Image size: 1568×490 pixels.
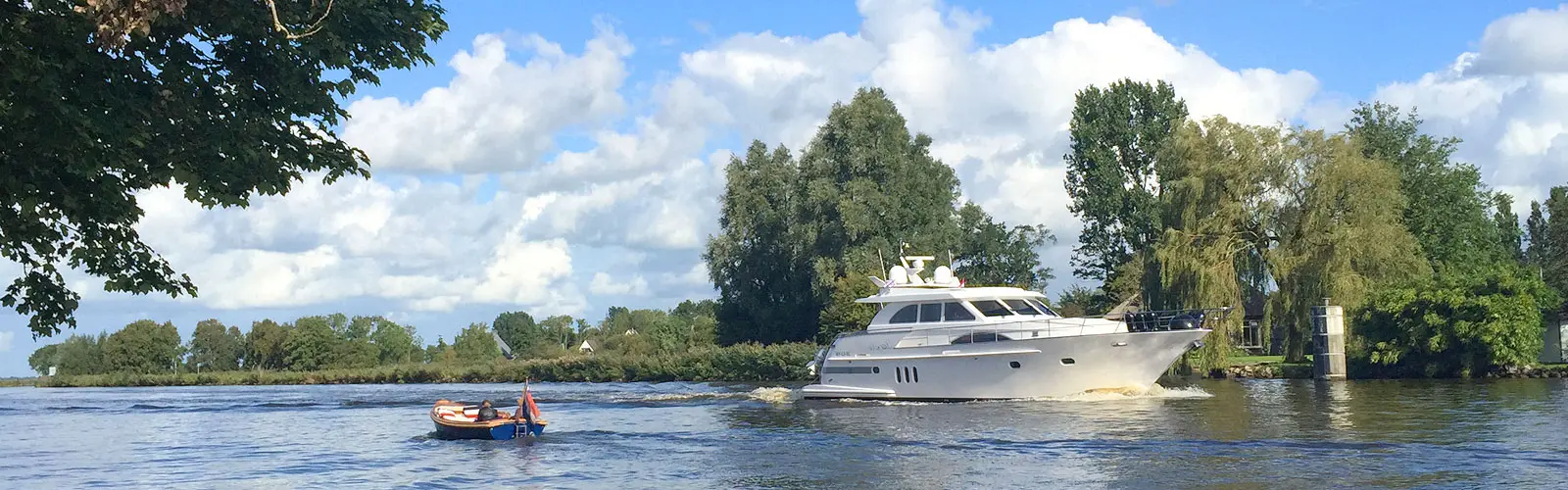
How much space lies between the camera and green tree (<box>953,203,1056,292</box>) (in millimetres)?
72562

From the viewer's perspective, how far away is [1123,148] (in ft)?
214

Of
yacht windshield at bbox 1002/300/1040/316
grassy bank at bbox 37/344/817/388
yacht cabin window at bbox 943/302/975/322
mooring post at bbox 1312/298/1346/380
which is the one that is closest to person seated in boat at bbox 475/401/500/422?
yacht cabin window at bbox 943/302/975/322

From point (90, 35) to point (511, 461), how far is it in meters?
15.9

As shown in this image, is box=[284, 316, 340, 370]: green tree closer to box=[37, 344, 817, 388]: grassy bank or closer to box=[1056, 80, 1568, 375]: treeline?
box=[37, 344, 817, 388]: grassy bank

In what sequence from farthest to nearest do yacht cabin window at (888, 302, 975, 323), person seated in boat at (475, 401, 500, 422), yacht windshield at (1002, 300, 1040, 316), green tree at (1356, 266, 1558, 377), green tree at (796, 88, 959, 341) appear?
green tree at (796, 88, 959, 341)
green tree at (1356, 266, 1558, 377)
yacht windshield at (1002, 300, 1040, 316)
yacht cabin window at (888, 302, 975, 323)
person seated in boat at (475, 401, 500, 422)

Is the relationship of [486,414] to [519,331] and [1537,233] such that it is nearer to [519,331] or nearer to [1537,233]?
[1537,233]

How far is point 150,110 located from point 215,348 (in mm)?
121392

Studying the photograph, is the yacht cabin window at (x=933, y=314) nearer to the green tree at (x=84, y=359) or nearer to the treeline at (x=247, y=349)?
the treeline at (x=247, y=349)

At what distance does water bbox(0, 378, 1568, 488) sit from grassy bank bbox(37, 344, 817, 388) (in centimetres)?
2162

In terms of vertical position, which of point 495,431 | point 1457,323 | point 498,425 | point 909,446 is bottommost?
point 909,446

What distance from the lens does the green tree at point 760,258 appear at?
6838 cm

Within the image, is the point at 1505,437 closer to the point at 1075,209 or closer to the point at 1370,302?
the point at 1370,302

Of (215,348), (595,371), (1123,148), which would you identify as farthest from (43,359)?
(1123,148)

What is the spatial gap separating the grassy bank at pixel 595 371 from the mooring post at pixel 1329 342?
2430 cm
